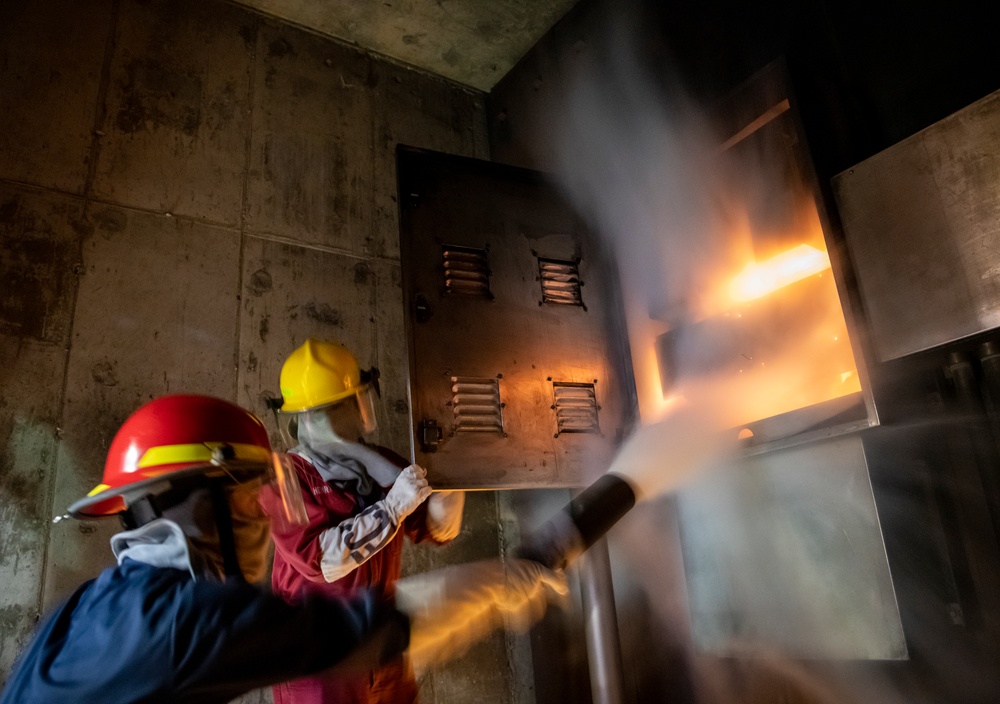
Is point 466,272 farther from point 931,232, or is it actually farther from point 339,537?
point 931,232

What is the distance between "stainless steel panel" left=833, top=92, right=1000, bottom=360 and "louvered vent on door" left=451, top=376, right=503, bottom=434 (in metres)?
1.62

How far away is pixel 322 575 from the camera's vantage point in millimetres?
2596

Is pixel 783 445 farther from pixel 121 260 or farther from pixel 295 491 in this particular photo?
pixel 121 260

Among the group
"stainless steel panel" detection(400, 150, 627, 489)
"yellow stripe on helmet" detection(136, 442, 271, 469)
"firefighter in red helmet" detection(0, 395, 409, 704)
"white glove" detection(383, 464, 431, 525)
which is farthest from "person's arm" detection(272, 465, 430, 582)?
"yellow stripe on helmet" detection(136, 442, 271, 469)

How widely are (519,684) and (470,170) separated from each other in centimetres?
306

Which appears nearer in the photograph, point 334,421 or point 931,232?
point 931,232

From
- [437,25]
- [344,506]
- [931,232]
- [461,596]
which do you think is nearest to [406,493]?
[344,506]

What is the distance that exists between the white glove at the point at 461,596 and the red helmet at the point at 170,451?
1.83ft

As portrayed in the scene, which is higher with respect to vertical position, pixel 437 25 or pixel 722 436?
pixel 437 25

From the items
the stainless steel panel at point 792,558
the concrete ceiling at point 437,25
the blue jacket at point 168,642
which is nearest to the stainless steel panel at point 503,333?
the stainless steel panel at point 792,558

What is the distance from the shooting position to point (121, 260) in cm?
363

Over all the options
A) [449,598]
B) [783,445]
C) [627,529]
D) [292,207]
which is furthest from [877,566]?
[292,207]

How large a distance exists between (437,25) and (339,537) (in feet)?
12.6

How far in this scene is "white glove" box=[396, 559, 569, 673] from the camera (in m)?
1.73
